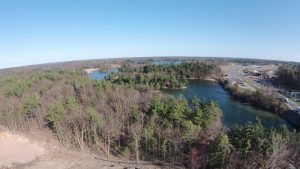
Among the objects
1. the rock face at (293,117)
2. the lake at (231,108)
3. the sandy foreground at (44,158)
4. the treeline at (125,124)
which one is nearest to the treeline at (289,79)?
the lake at (231,108)

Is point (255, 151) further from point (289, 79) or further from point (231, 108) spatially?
point (289, 79)

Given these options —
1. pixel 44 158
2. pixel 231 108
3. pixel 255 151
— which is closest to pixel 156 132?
pixel 255 151

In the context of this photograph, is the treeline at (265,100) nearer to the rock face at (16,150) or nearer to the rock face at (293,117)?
the rock face at (293,117)

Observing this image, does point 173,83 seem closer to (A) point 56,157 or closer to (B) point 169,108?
(B) point 169,108

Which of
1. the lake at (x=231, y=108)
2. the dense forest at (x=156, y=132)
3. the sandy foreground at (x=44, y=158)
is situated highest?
the dense forest at (x=156, y=132)

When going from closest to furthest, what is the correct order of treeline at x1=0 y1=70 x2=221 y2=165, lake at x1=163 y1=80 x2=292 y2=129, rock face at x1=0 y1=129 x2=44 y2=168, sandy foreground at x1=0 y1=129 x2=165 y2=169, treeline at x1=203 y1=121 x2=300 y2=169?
treeline at x1=203 y1=121 x2=300 y2=169
sandy foreground at x1=0 y1=129 x2=165 y2=169
rock face at x1=0 y1=129 x2=44 y2=168
treeline at x1=0 y1=70 x2=221 y2=165
lake at x1=163 y1=80 x2=292 y2=129

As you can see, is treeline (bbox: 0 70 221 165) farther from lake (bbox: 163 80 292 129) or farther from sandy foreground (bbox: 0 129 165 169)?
lake (bbox: 163 80 292 129)

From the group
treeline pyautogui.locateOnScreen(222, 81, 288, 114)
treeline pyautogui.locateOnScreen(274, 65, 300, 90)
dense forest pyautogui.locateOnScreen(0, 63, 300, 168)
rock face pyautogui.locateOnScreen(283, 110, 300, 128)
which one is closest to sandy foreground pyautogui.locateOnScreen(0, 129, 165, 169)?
dense forest pyautogui.locateOnScreen(0, 63, 300, 168)

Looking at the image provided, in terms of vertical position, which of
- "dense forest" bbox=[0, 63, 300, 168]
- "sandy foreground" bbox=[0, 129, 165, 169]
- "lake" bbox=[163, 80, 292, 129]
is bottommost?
"lake" bbox=[163, 80, 292, 129]
